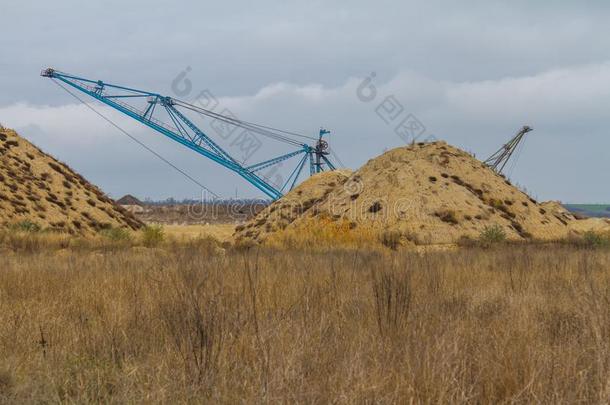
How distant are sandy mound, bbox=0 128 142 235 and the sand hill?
324 inches

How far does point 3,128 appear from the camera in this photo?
1464 inches

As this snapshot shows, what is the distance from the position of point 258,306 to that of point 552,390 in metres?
3.48

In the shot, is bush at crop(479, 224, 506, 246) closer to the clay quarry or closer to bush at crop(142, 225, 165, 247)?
the clay quarry

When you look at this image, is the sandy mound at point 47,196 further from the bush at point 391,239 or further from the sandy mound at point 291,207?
the bush at point 391,239

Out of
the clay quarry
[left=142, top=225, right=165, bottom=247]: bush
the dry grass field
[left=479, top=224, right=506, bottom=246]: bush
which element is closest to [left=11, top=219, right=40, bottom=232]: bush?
the clay quarry

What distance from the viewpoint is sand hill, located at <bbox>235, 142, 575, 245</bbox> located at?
23.1 metres

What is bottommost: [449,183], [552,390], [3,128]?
[552,390]

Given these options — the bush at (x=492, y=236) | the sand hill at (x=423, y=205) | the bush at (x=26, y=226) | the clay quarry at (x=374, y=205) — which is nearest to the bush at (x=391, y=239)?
the clay quarry at (x=374, y=205)

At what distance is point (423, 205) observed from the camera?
23938mm

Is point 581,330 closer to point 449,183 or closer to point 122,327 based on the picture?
point 122,327

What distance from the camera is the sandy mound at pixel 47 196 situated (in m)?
28.7

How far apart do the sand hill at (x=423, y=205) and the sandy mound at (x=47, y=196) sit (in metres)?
8.22

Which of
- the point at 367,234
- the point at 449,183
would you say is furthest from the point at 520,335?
the point at 449,183

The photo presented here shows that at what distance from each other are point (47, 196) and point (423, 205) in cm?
1947
